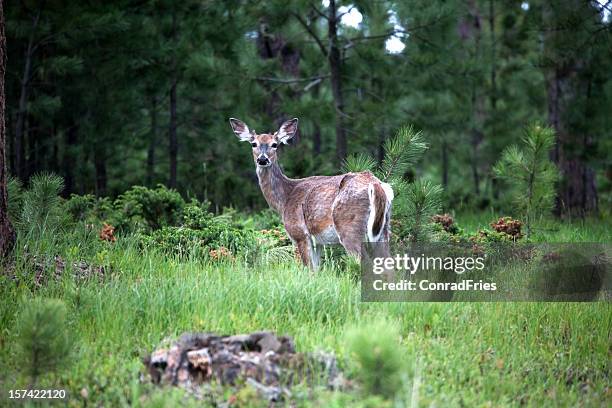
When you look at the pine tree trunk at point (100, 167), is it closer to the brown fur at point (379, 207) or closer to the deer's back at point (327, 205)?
the deer's back at point (327, 205)

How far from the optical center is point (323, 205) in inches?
295

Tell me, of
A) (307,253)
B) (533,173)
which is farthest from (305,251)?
(533,173)

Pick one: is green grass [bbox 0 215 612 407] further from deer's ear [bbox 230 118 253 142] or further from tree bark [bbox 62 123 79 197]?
tree bark [bbox 62 123 79 197]

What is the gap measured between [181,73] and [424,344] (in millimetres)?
9865

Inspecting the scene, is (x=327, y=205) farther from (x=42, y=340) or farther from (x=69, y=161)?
(x=69, y=161)

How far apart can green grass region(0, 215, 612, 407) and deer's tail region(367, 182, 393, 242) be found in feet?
1.79

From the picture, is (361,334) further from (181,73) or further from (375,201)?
(181,73)

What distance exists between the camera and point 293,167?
39.9ft

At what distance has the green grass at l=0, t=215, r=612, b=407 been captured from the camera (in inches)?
183

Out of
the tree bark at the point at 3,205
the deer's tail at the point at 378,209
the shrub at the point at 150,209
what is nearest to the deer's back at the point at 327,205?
the deer's tail at the point at 378,209

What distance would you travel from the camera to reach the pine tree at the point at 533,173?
28.4 ft

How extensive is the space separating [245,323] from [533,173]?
4.60 meters

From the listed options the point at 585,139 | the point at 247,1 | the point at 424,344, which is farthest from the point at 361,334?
the point at 585,139

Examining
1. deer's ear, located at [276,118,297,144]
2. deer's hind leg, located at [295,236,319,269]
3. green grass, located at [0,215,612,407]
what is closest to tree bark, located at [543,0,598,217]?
deer's ear, located at [276,118,297,144]
